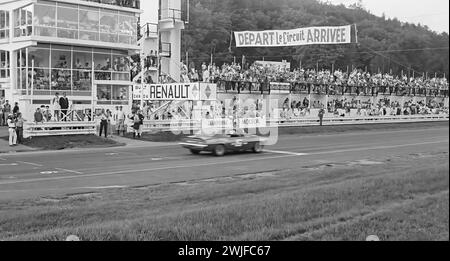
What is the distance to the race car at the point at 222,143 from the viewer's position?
23.8 m

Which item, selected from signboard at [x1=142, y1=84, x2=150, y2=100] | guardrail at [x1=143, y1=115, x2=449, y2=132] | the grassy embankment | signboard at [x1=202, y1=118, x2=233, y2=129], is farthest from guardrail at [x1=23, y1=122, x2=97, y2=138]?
the grassy embankment

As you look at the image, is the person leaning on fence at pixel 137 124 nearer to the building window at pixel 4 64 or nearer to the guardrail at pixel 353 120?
the building window at pixel 4 64

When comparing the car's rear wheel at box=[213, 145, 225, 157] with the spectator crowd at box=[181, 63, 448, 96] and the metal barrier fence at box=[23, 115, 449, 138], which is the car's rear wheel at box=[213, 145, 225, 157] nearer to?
the metal barrier fence at box=[23, 115, 449, 138]

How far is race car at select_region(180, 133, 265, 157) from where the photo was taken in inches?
935

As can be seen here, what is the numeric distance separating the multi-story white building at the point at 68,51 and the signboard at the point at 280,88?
12801mm

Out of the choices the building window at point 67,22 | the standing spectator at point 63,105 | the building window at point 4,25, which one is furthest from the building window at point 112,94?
the building window at point 4,25

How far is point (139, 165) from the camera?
778 inches

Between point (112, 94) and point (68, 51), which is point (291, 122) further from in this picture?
point (68, 51)

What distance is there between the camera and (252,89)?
46.1 metres

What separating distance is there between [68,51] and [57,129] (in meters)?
8.87

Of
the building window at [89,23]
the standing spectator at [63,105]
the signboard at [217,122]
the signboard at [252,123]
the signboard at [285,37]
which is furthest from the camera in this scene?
the signboard at [252,123]

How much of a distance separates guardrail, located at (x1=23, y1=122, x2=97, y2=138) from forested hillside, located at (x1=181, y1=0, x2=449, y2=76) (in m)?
9.11
